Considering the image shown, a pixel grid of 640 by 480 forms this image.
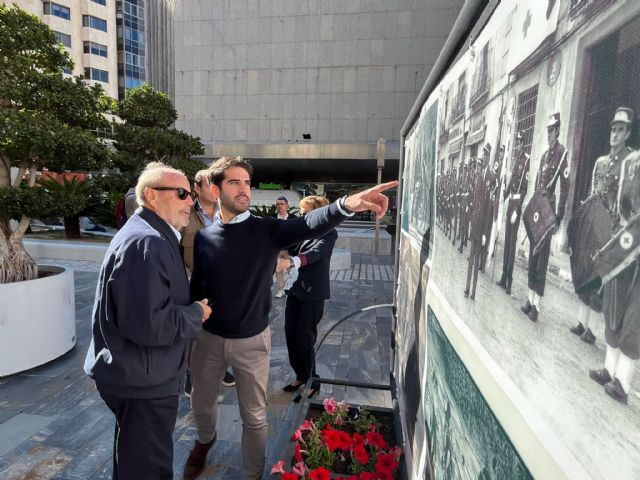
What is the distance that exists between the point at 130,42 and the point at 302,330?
57097 mm

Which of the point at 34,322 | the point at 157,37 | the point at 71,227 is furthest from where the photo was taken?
the point at 157,37

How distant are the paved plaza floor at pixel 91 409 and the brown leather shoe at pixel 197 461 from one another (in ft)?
0.25

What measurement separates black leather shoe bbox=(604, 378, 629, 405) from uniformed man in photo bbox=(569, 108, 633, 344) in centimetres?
5

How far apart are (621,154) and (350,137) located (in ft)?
96.4

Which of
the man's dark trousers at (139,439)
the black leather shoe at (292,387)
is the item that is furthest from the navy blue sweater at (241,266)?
the black leather shoe at (292,387)

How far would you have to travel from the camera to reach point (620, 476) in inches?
17.5

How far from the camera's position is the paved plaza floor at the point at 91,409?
289 cm

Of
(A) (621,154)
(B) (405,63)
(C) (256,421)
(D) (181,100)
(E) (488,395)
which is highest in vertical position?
(B) (405,63)

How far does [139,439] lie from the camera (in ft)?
6.88

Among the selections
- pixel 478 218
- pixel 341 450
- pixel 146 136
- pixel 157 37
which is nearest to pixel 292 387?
pixel 341 450

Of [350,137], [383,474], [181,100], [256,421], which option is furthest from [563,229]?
[181,100]

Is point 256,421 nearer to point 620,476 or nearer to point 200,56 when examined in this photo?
point 620,476

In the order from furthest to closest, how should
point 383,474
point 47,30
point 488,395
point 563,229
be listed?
point 47,30
point 383,474
point 488,395
point 563,229

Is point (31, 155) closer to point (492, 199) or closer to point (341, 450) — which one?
point (341, 450)
